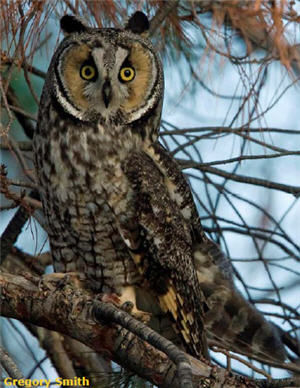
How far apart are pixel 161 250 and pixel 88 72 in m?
0.69

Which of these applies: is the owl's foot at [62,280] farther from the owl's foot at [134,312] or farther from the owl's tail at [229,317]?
the owl's tail at [229,317]

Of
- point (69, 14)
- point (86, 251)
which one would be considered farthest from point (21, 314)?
point (69, 14)

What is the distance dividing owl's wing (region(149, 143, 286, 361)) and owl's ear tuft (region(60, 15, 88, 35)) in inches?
20.1

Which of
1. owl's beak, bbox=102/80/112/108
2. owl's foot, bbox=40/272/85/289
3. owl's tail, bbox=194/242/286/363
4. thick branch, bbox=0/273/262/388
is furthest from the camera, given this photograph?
owl's tail, bbox=194/242/286/363

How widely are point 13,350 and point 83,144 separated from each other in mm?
1043

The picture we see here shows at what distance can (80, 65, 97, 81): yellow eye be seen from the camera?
264 cm

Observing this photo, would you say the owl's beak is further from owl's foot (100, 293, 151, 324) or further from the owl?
owl's foot (100, 293, 151, 324)

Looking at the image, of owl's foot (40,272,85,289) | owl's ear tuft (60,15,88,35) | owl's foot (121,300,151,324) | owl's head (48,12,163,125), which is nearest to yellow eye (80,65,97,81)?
owl's head (48,12,163,125)

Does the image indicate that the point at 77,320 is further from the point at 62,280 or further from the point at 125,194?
the point at 125,194

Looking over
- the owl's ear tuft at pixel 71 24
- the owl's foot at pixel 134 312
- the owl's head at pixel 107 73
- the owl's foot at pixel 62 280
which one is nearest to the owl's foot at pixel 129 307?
the owl's foot at pixel 134 312

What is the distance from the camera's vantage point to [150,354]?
218 centimetres

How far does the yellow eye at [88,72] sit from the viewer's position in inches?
104

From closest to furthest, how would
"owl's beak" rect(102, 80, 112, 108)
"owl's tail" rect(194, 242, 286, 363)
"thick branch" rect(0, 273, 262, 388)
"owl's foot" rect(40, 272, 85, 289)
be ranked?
"thick branch" rect(0, 273, 262, 388) < "owl's foot" rect(40, 272, 85, 289) < "owl's beak" rect(102, 80, 112, 108) < "owl's tail" rect(194, 242, 286, 363)

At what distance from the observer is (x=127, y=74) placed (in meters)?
2.69
